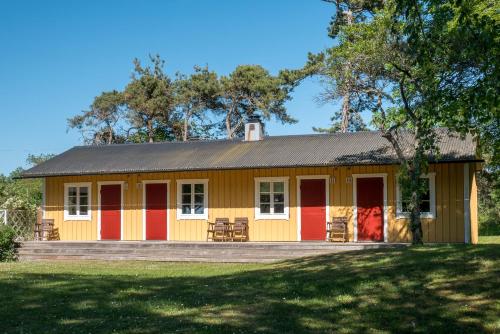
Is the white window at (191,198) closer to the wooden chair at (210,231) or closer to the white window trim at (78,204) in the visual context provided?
the wooden chair at (210,231)

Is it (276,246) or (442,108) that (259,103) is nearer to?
(276,246)

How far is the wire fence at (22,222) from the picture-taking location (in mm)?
23219

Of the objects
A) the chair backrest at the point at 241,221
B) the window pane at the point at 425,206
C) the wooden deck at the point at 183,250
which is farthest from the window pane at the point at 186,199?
the window pane at the point at 425,206

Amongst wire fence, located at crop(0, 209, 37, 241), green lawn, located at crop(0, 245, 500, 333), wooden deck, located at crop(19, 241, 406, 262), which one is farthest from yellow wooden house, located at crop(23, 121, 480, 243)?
green lawn, located at crop(0, 245, 500, 333)

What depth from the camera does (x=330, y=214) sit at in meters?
20.2

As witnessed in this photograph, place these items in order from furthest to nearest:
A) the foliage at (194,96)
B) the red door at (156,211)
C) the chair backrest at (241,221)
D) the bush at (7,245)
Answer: the foliage at (194,96) < the red door at (156,211) < the chair backrest at (241,221) < the bush at (7,245)

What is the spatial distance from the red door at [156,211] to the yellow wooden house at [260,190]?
0.04m

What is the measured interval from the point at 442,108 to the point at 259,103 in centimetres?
2896

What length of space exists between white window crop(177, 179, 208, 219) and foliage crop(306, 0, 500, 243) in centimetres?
657

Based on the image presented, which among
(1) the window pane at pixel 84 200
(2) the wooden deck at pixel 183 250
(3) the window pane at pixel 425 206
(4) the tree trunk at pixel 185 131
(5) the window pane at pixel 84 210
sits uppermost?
(4) the tree trunk at pixel 185 131

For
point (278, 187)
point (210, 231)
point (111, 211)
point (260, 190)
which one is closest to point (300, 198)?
point (278, 187)

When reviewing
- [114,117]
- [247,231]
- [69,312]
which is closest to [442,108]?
[69,312]

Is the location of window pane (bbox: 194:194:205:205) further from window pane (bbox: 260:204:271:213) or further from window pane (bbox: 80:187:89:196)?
window pane (bbox: 80:187:89:196)

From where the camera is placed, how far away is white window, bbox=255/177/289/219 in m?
20.7
